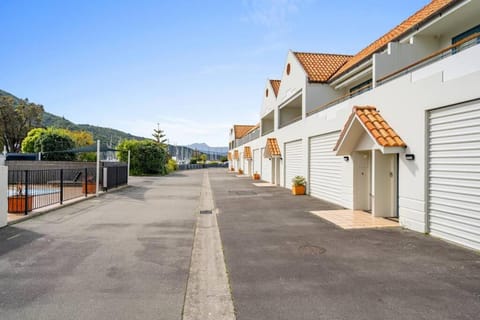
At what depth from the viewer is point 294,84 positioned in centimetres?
1738

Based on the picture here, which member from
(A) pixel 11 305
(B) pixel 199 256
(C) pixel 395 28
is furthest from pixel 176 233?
(C) pixel 395 28

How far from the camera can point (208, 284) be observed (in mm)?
4168

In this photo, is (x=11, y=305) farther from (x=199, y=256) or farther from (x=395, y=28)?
(x=395, y=28)

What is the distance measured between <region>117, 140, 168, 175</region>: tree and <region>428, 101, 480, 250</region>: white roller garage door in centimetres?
3048

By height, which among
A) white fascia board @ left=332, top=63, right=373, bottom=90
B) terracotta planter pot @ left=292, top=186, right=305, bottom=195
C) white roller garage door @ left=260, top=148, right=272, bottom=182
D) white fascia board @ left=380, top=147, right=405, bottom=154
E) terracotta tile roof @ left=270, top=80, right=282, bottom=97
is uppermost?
terracotta tile roof @ left=270, top=80, right=282, bottom=97

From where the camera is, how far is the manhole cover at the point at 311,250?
5512mm

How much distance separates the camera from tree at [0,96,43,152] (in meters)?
47.5

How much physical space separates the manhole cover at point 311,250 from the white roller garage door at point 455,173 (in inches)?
117

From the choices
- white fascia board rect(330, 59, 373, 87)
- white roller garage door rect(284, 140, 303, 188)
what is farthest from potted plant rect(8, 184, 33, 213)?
white fascia board rect(330, 59, 373, 87)

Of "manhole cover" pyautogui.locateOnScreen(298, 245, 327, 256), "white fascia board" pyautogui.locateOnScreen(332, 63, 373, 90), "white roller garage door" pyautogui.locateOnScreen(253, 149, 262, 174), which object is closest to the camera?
"manhole cover" pyautogui.locateOnScreen(298, 245, 327, 256)

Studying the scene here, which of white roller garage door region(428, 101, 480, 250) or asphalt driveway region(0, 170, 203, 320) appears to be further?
white roller garage door region(428, 101, 480, 250)

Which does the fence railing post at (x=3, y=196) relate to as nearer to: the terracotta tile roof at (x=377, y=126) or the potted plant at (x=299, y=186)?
the terracotta tile roof at (x=377, y=126)

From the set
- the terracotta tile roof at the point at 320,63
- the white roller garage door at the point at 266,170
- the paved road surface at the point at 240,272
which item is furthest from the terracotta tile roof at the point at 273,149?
the paved road surface at the point at 240,272

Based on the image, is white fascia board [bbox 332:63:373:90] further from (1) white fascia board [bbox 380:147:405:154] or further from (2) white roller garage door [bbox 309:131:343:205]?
(1) white fascia board [bbox 380:147:405:154]
